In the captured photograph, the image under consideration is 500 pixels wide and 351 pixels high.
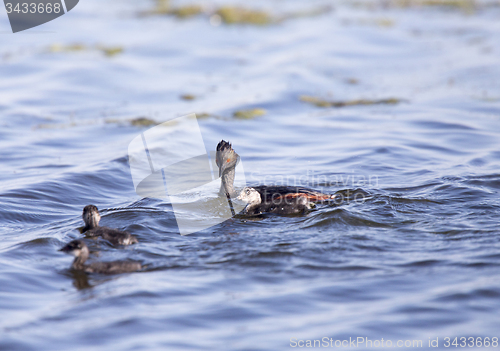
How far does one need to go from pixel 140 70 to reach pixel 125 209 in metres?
11.4

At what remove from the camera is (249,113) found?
47.4 ft

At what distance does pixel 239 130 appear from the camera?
13.2 m

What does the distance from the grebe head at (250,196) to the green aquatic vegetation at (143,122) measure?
6.46 meters

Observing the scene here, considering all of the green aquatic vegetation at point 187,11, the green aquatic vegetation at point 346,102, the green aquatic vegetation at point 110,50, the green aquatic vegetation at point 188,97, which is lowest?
the green aquatic vegetation at point 346,102

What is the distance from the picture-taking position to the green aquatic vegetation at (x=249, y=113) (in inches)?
560

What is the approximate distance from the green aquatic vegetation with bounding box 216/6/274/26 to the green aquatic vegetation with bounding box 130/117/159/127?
1403cm

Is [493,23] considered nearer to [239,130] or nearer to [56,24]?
[239,130]

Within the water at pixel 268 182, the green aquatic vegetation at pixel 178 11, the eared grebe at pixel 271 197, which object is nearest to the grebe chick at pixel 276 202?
the eared grebe at pixel 271 197

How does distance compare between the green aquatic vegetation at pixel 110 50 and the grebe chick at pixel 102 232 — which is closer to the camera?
the grebe chick at pixel 102 232

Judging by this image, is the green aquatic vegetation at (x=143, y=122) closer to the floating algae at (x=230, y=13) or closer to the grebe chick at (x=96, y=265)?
the grebe chick at (x=96, y=265)

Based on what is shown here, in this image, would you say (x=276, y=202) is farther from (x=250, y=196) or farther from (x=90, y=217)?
(x=90, y=217)

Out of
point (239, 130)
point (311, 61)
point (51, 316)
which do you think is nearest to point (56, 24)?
point (311, 61)

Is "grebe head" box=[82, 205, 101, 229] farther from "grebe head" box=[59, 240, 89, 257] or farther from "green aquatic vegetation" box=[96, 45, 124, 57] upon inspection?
"green aquatic vegetation" box=[96, 45, 124, 57]

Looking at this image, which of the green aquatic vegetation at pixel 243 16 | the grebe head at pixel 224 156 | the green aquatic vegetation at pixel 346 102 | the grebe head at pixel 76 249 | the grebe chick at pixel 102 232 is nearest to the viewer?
the grebe head at pixel 76 249
